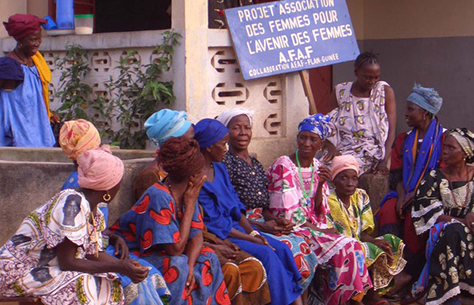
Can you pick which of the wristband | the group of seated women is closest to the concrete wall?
the group of seated women

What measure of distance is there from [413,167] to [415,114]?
47 cm

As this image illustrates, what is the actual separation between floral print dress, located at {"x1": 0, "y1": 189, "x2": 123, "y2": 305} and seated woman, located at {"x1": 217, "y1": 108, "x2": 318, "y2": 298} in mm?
2021

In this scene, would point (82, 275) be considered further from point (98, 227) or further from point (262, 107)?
point (262, 107)

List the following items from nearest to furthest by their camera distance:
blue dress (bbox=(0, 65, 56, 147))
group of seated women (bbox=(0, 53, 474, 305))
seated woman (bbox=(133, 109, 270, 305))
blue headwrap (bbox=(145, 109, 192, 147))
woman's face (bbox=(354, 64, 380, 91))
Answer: group of seated women (bbox=(0, 53, 474, 305)) → seated woman (bbox=(133, 109, 270, 305)) → blue headwrap (bbox=(145, 109, 192, 147)) → blue dress (bbox=(0, 65, 56, 147)) → woman's face (bbox=(354, 64, 380, 91))

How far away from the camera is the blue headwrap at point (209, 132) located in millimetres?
5871

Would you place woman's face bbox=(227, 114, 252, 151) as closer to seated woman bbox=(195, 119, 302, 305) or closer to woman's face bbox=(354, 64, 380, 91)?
seated woman bbox=(195, 119, 302, 305)

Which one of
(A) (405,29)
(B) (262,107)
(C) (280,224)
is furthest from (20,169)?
(A) (405,29)

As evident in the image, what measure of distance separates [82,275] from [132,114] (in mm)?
3094

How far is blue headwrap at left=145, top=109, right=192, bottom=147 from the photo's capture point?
5.93 m

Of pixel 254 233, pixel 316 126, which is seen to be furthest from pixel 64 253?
pixel 316 126

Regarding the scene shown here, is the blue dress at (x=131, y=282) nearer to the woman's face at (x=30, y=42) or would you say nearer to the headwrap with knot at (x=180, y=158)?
the headwrap with knot at (x=180, y=158)

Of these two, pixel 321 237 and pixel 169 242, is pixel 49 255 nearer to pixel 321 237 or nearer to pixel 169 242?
pixel 169 242

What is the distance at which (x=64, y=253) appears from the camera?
4.43 m

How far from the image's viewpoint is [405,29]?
38.1 feet
